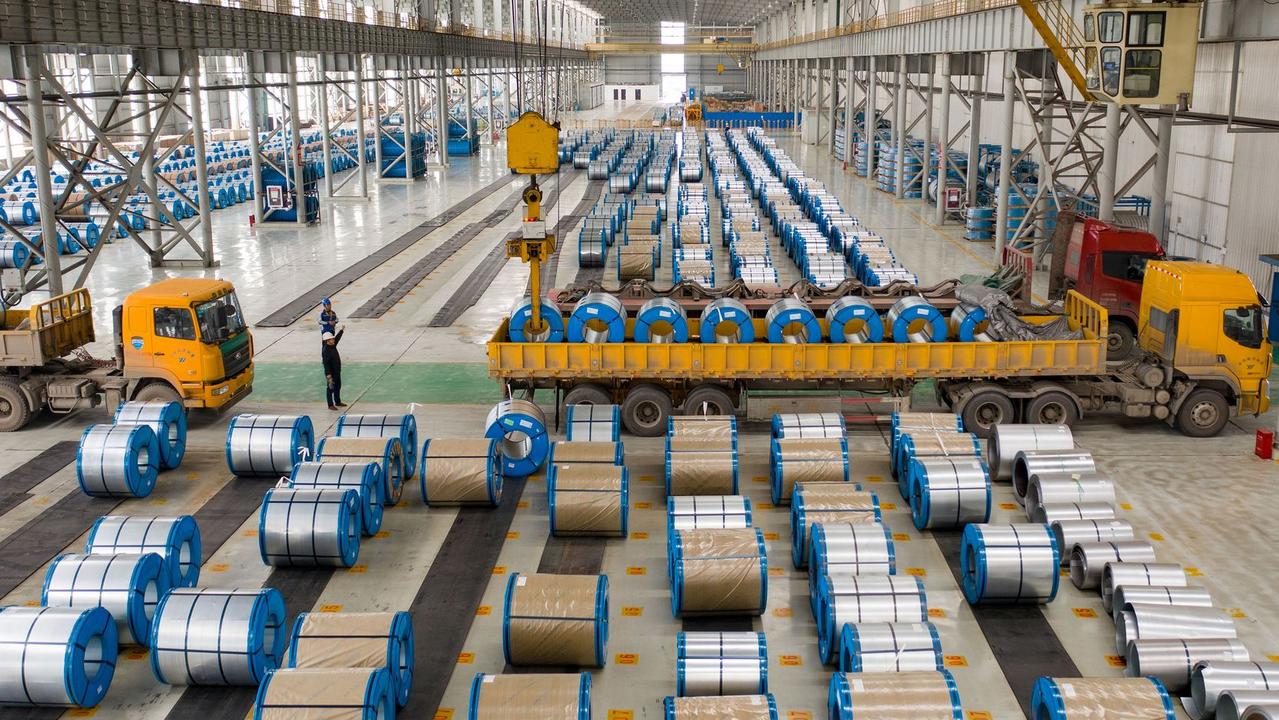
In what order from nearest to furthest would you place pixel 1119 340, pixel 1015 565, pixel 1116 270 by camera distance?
1. pixel 1015 565
2. pixel 1116 270
3. pixel 1119 340

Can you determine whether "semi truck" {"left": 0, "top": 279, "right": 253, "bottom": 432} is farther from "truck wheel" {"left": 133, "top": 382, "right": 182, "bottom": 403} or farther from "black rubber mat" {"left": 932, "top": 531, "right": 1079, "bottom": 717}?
"black rubber mat" {"left": 932, "top": 531, "right": 1079, "bottom": 717}

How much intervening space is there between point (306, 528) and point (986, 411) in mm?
9118

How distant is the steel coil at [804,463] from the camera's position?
509 inches

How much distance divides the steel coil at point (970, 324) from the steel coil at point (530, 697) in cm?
943

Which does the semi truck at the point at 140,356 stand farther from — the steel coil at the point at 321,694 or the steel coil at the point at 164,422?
the steel coil at the point at 321,694

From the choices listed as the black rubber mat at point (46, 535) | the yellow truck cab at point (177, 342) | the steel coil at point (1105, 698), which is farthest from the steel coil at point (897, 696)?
the yellow truck cab at point (177, 342)

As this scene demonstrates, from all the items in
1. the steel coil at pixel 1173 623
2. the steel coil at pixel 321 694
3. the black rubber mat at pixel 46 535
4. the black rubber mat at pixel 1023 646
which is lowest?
the black rubber mat at pixel 1023 646

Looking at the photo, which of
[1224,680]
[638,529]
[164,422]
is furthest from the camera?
[164,422]

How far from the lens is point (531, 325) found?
15.8 meters

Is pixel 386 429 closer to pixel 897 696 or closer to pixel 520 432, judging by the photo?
pixel 520 432

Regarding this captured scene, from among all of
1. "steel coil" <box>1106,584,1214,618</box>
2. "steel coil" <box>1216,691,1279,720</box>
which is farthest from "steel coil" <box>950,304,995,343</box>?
"steel coil" <box>1216,691,1279,720</box>

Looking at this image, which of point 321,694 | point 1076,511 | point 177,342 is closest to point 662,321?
point 1076,511

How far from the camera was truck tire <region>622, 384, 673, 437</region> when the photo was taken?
15.5m

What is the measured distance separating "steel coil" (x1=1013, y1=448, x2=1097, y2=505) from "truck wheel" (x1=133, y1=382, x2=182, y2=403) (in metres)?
10.8
